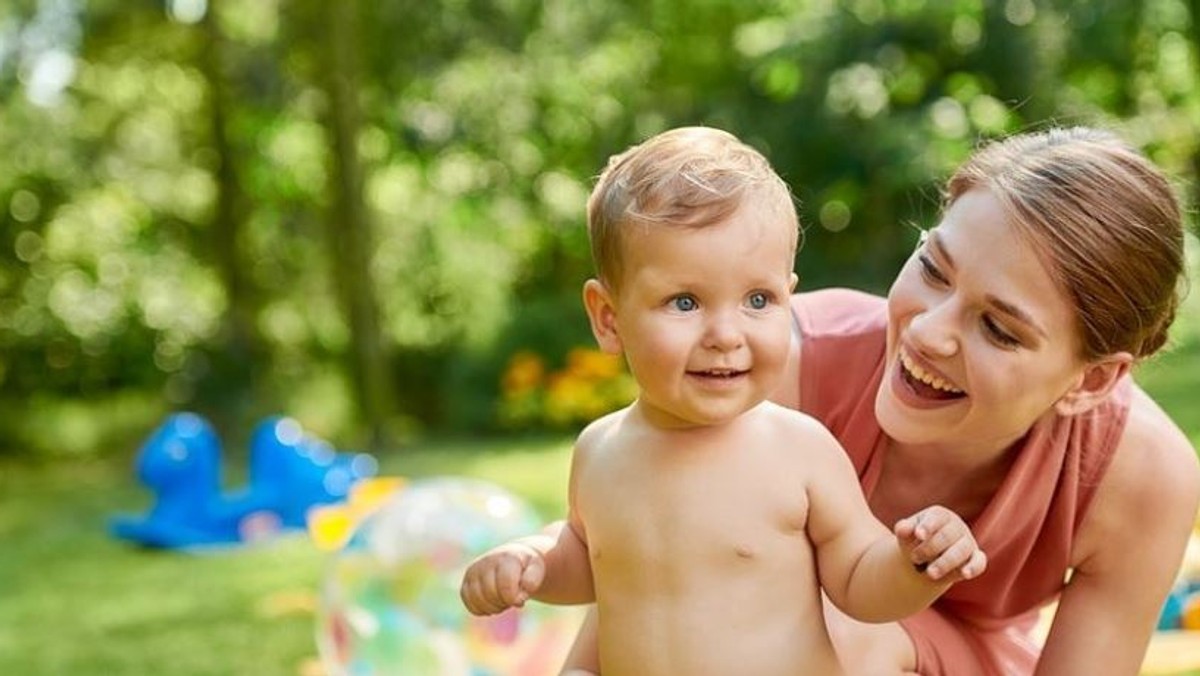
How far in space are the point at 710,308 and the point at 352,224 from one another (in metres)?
9.79

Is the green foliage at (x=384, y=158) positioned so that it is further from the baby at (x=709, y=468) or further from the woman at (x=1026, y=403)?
the baby at (x=709, y=468)

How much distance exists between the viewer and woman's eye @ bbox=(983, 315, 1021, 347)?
214 centimetres

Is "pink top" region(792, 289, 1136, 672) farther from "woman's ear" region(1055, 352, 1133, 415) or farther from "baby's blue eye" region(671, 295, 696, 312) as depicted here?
"baby's blue eye" region(671, 295, 696, 312)

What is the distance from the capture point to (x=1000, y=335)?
215 centimetres

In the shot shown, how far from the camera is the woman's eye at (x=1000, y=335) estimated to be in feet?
7.04

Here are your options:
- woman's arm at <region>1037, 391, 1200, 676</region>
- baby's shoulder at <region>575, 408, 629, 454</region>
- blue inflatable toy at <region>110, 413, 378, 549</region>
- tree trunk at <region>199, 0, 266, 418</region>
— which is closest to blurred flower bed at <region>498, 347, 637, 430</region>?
tree trunk at <region>199, 0, 266, 418</region>

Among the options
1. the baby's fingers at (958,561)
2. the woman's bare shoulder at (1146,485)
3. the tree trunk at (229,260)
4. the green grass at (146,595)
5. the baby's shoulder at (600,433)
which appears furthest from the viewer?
the tree trunk at (229,260)

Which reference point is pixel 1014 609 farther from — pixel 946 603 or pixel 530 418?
pixel 530 418

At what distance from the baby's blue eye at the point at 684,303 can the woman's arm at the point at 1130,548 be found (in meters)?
0.71

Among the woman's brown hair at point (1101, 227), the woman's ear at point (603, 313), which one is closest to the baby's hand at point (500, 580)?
the woman's ear at point (603, 313)

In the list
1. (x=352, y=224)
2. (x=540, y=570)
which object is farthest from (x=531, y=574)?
(x=352, y=224)

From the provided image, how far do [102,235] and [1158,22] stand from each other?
7.68 meters

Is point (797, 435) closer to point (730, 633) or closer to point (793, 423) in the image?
point (793, 423)

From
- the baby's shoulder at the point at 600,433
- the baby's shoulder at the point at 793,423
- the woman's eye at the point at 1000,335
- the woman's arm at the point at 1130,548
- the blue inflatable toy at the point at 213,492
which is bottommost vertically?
the blue inflatable toy at the point at 213,492
